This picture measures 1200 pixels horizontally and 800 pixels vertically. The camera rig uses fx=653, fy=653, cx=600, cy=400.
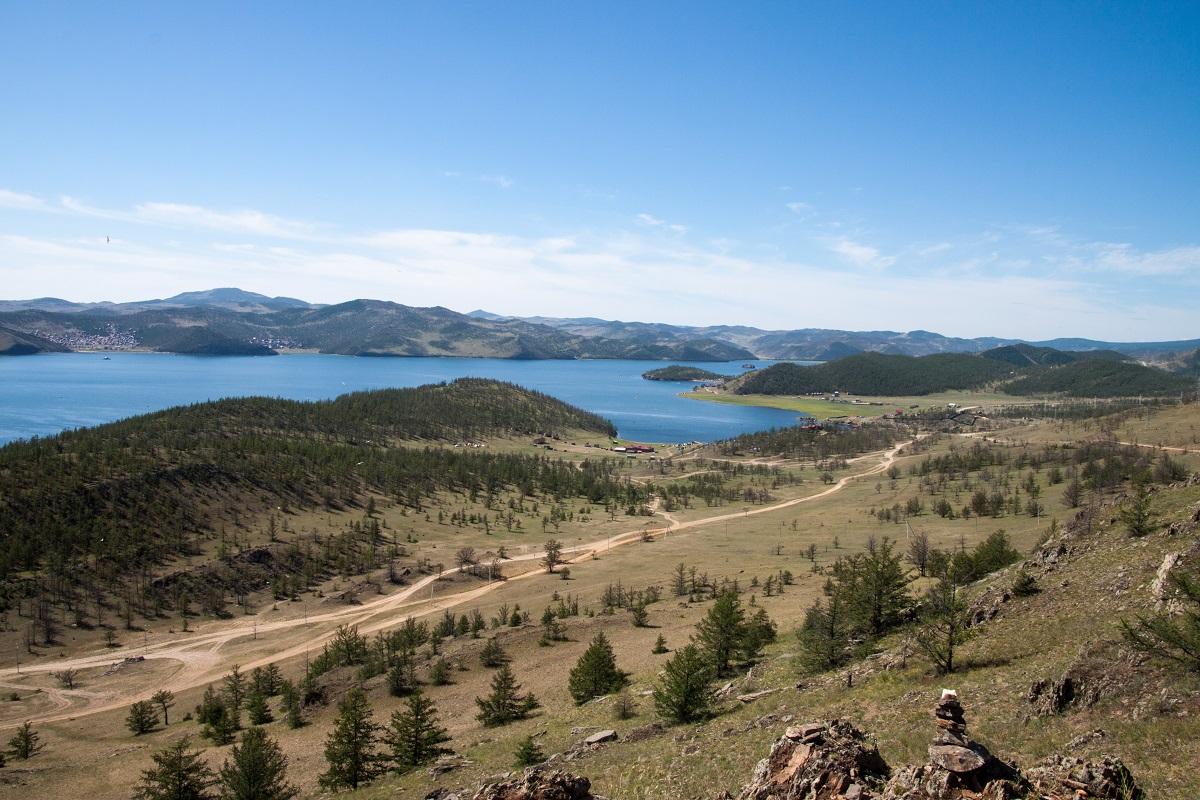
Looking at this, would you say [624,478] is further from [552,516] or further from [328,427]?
[328,427]

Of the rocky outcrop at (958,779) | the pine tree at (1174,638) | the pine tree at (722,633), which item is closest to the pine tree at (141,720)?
the pine tree at (722,633)

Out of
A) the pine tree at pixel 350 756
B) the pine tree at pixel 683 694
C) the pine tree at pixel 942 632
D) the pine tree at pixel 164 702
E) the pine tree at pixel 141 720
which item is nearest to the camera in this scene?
the pine tree at pixel 942 632

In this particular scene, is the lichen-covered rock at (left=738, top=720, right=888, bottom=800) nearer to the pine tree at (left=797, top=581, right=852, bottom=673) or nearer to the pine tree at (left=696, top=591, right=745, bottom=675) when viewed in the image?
the pine tree at (left=797, top=581, right=852, bottom=673)

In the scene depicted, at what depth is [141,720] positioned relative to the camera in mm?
50719

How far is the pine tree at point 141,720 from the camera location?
50.7m

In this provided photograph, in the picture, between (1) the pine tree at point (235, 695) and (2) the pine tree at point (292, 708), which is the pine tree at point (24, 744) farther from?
(2) the pine tree at point (292, 708)

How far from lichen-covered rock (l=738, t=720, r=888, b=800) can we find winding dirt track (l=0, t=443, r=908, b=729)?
62685 millimetres

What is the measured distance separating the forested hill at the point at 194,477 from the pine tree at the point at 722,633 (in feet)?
256

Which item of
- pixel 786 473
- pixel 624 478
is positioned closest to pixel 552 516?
pixel 624 478

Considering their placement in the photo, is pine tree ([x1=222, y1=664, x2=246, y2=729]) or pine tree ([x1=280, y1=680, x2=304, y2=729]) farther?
pine tree ([x1=222, y1=664, x2=246, y2=729])

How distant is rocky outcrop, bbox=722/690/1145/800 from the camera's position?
45.5 feet

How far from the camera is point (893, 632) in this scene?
39.8m

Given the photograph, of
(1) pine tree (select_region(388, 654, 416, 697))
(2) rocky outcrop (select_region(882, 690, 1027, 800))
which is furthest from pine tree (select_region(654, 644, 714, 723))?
(1) pine tree (select_region(388, 654, 416, 697))

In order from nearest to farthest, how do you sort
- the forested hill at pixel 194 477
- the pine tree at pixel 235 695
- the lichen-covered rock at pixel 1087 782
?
the lichen-covered rock at pixel 1087 782
the pine tree at pixel 235 695
the forested hill at pixel 194 477
